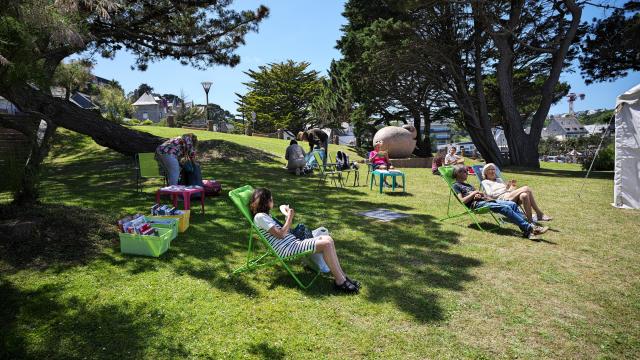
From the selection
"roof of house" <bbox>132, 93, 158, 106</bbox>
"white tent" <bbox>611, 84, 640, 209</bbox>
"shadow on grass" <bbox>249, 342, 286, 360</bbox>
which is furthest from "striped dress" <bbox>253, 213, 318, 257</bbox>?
"roof of house" <bbox>132, 93, 158, 106</bbox>

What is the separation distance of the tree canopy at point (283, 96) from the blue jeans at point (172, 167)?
125 ft

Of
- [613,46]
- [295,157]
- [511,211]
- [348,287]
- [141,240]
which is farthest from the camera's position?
[613,46]

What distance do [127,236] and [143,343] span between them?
2039mm

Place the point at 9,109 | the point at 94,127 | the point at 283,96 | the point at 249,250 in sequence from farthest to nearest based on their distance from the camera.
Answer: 1. the point at 283,96
2. the point at 9,109
3. the point at 94,127
4. the point at 249,250

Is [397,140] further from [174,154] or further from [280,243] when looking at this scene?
[280,243]

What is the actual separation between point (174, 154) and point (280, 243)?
452 cm

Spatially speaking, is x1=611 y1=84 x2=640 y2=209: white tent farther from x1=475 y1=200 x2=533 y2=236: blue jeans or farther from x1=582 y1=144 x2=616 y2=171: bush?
x1=582 y1=144 x2=616 y2=171: bush

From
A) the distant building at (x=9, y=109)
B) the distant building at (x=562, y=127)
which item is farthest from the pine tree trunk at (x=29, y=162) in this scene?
the distant building at (x=562, y=127)

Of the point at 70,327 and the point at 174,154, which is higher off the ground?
the point at 174,154

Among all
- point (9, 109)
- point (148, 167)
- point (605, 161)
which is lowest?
point (148, 167)

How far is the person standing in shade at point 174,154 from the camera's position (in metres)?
7.40

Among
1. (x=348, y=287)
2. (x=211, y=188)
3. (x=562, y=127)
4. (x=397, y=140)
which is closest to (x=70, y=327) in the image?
(x=348, y=287)

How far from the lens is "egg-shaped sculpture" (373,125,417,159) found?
17797 millimetres

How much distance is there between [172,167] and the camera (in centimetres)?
739
